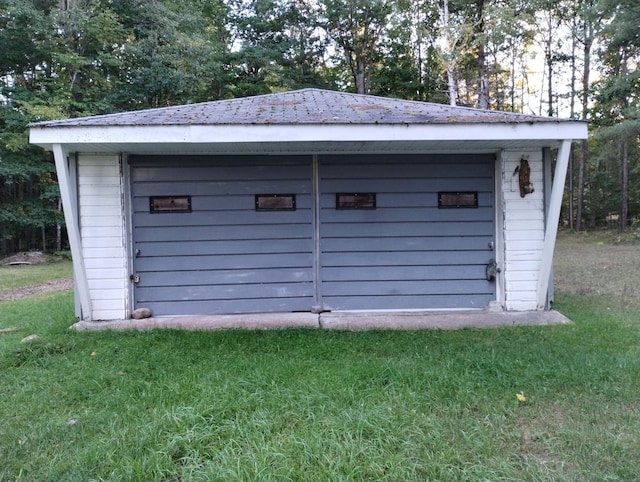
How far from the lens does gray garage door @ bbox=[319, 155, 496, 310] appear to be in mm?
5066

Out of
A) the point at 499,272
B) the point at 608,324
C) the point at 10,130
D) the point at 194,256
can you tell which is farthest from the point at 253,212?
the point at 10,130

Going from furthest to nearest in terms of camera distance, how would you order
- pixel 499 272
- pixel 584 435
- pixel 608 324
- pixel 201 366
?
pixel 499 272 < pixel 608 324 < pixel 201 366 < pixel 584 435

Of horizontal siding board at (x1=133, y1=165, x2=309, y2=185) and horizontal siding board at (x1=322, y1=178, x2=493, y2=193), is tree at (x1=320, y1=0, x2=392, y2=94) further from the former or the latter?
horizontal siding board at (x1=133, y1=165, x2=309, y2=185)

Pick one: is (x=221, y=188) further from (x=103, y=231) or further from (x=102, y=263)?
(x=102, y=263)

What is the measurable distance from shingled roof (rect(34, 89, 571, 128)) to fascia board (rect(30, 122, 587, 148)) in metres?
0.04

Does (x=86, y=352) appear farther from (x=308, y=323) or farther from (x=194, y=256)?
(x=308, y=323)

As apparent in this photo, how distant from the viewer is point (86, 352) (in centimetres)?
372

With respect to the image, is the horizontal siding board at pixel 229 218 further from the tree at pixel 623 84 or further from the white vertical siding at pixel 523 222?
the tree at pixel 623 84

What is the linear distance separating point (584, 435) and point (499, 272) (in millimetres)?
3021

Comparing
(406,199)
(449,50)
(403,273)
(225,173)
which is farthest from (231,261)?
(449,50)

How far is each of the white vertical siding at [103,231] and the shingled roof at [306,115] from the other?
63 cm

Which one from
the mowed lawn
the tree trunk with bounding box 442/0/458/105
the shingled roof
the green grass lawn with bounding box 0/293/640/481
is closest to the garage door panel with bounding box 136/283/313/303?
the mowed lawn

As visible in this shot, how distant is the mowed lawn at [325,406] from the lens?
1.96 m

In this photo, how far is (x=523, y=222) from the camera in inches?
193
